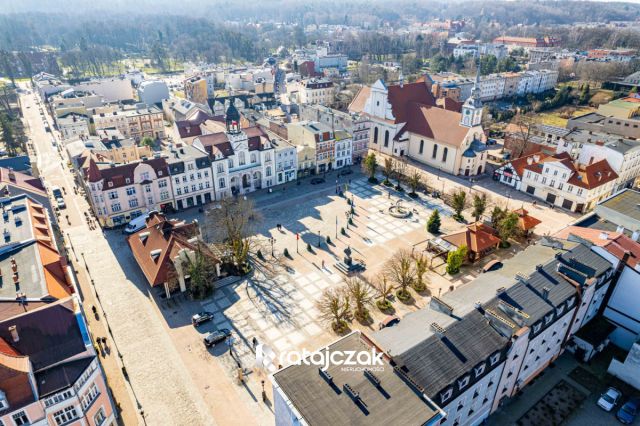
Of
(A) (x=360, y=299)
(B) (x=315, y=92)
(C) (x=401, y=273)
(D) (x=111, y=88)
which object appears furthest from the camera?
(D) (x=111, y=88)

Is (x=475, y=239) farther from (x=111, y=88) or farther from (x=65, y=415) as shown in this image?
(x=111, y=88)

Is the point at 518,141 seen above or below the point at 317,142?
below

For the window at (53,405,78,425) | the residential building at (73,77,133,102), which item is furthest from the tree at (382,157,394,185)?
the residential building at (73,77,133,102)

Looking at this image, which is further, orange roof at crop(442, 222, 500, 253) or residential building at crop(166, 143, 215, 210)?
residential building at crop(166, 143, 215, 210)

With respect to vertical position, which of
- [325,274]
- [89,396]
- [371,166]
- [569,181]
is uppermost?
[89,396]

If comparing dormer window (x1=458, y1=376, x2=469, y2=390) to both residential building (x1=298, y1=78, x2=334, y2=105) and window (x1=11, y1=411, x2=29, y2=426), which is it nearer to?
window (x1=11, y1=411, x2=29, y2=426)

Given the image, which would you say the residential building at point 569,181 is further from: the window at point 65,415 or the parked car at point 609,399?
the window at point 65,415

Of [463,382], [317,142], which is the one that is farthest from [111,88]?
[463,382]
